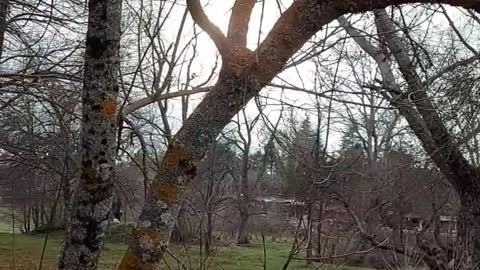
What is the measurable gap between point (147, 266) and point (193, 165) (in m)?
0.42

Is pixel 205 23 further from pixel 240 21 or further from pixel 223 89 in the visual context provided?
pixel 223 89

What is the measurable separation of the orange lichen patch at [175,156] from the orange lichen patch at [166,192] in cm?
8

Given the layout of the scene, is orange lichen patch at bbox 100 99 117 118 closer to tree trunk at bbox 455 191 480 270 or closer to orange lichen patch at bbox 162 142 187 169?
orange lichen patch at bbox 162 142 187 169

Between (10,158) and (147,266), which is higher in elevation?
(10,158)

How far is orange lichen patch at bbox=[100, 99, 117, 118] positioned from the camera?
2.23 m

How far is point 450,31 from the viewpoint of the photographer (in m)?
8.28

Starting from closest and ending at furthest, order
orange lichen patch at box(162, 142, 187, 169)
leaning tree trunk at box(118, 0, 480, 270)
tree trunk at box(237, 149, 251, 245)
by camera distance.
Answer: leaning tree trunk at box(118, 0, 480, 270)
orange lichen patch at box(162, 142, 187, 169)
tree trunk at box(237, 149, 251, 245)

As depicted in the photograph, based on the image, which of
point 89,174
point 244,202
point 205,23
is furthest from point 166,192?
point 244,202

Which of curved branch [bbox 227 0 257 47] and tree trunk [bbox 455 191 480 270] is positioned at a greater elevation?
curved branch [bbox 227 0 257 47]

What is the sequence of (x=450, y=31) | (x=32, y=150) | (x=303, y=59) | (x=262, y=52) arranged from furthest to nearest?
(x=450, y=31) < (x=32, y=150) < (x=303, y=59) < (x=262, y=52)

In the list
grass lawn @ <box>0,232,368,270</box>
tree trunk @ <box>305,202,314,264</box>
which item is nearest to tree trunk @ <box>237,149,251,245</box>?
grass lawn @ <box>0,232,368,270</box>

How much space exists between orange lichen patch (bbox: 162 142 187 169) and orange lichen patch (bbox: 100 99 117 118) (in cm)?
34

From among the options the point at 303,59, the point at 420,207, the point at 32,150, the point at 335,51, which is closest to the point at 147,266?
the point at 303,59

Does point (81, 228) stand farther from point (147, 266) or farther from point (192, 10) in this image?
point (192, 10)
